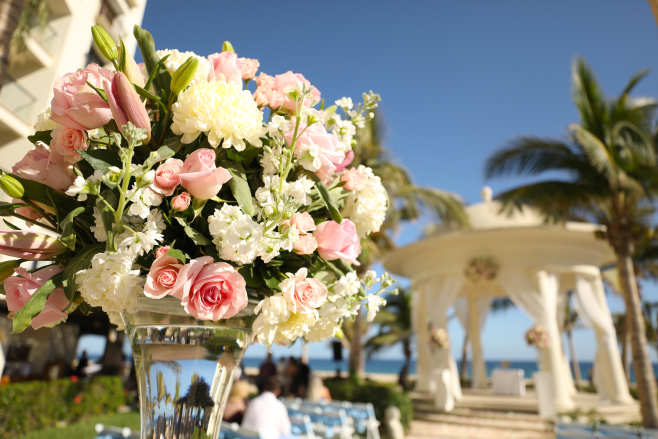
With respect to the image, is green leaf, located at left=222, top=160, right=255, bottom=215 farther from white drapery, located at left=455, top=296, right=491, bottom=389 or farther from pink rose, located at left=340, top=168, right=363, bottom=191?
white drapery, located at left=455, top=296, right=491, bottom=389

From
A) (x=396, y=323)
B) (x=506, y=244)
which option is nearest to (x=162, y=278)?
(x=506, y=244)

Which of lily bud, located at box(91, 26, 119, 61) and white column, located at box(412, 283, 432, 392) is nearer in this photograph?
lily bud, located at box(91, 26, 119, 61)

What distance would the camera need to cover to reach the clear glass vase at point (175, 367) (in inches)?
39.1

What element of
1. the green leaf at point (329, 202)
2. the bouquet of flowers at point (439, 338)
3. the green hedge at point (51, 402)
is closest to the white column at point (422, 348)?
the bouquet of flowers at point (439, 338)

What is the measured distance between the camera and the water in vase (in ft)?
3.27

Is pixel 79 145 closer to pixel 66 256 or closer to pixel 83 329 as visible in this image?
pixel 66 256

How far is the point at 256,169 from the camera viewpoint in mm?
1079

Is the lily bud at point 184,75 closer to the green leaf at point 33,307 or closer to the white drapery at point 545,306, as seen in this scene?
the green leaf at point 33,307

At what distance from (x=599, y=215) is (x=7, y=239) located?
9831 mm

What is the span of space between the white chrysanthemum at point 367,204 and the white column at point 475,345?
1430 centimetres

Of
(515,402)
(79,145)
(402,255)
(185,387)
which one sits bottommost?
(515,402)

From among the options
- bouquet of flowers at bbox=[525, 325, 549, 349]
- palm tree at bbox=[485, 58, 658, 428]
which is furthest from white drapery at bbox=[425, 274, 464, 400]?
palm tree at bbox=[485, 58, 658, 428]

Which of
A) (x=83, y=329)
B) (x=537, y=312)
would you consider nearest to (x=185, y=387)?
(x=537, y=312)

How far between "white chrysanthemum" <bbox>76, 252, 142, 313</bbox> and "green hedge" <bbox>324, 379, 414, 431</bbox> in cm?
860
